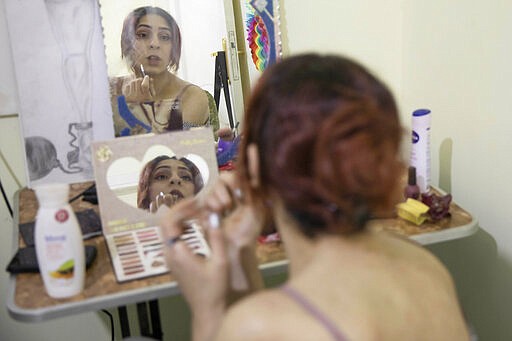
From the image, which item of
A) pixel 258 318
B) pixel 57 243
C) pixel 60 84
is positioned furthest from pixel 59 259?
pixel 60 84

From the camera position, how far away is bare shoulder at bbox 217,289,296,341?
71 cm

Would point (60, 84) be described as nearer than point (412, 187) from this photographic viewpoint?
No

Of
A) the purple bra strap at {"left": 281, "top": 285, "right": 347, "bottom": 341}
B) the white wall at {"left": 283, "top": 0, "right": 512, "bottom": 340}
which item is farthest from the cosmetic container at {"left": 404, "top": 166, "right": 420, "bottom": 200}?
the purple bra strap at {"left": 281, "top": 285, "right": 347, "bottom": 341}

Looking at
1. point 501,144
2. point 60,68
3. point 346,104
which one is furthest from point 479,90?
point 60,68

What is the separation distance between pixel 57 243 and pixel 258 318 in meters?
0.50

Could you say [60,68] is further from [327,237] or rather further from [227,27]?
[327,237]

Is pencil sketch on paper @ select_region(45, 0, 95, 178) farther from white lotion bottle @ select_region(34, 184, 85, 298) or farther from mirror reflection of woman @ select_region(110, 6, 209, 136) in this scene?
white lotion bottle @ select_region(34, 184, 85, 298)

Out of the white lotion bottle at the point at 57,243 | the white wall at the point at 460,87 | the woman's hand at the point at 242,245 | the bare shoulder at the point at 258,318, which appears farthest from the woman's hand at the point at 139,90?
the bare shoulder at the point at 258,318

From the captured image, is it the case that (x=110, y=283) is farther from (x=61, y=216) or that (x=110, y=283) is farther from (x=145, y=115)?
(x=145, y=115)

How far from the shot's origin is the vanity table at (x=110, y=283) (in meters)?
1.05

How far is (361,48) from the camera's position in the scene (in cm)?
178

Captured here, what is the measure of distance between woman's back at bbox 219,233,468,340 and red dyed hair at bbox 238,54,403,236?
49 millimetres

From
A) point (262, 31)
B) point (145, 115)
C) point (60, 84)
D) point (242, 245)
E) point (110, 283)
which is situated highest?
point (262, 31)

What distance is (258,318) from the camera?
2.36 ft
